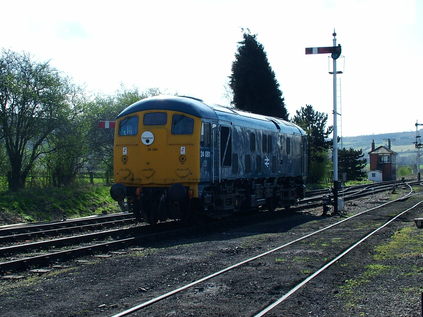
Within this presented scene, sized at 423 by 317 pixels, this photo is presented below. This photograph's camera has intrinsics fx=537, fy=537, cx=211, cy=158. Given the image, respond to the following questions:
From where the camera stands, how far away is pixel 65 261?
10.6m

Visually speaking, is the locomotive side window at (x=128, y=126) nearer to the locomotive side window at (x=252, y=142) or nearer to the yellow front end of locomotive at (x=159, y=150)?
the yellow front end of locomotive at (x=159, y=150)

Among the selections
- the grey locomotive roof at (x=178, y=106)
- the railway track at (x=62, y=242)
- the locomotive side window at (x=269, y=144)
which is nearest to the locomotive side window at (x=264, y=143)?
the locomotive side window at (x=269, y=144)

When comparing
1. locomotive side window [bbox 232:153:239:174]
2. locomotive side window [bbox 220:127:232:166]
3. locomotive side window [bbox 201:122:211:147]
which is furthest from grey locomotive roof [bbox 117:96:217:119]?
locomotive side window [bbox 232:153:239:174]

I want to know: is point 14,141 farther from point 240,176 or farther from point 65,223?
point 240,176

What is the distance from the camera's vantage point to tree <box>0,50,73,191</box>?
2397 centimetres

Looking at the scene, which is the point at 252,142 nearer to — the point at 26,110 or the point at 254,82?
the point at 26,110

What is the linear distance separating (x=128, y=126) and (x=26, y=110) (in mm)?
10819

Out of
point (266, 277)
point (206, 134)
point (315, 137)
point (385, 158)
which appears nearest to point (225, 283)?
point (266, 277)

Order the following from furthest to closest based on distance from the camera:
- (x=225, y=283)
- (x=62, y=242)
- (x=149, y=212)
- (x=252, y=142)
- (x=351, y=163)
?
(x=351, y=163) < (x=252, y=142) < (x=149, y=212) < (x=62, y=242) < (x=225, y=283)

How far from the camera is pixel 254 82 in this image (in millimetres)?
47906

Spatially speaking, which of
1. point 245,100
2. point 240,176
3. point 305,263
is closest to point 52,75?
point 240,176

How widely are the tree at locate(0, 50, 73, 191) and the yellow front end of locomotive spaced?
1035cm

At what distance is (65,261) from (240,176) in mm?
8012

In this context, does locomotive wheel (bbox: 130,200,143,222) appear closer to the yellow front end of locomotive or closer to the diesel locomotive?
the diesel locomotive
